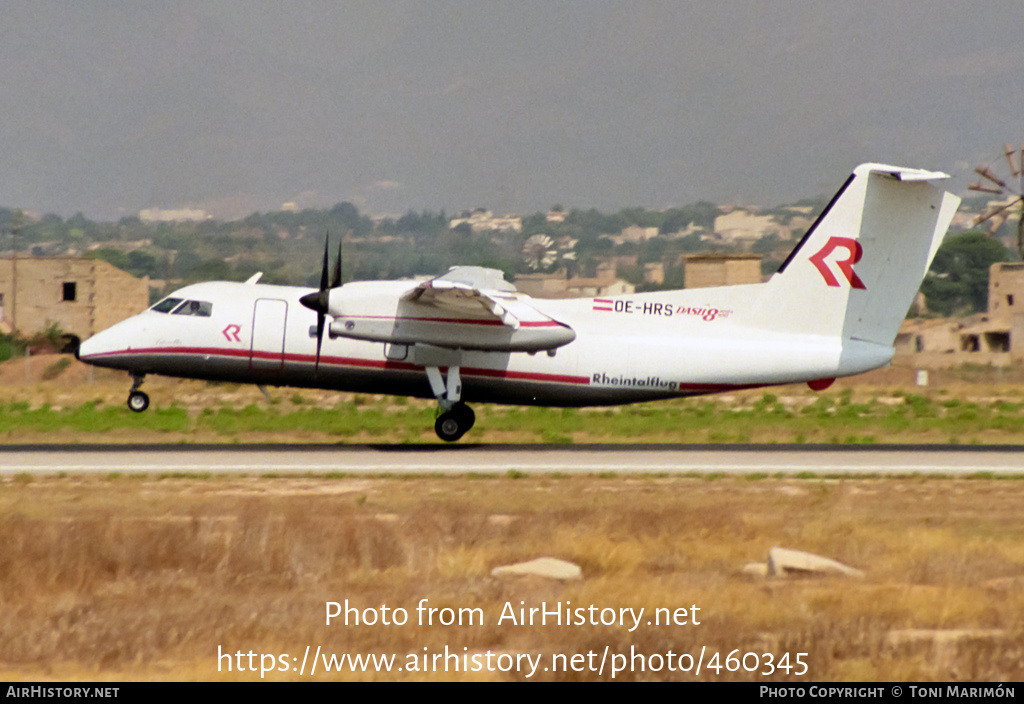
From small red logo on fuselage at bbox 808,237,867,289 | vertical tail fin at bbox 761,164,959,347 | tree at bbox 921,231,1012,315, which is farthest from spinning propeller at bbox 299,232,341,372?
tree at bbox 921,231,1012,315

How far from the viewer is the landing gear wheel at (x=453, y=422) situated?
82.7 feet

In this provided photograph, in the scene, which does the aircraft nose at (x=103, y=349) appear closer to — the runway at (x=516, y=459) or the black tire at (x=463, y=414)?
the runway at (x=516, y=459)

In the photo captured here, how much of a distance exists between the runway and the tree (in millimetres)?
96645

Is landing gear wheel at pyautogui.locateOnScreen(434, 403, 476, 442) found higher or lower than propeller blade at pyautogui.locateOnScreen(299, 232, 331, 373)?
lower

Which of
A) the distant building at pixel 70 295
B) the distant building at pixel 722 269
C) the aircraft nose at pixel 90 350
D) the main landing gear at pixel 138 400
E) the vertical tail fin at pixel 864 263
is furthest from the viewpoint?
the distant building at pixel 70 295

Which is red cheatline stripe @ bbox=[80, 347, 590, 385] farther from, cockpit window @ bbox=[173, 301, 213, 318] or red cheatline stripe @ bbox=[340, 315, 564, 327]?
red cheatline stripe @ bbox=[340, 315, 564, 327]

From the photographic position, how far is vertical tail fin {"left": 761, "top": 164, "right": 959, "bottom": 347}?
951 inches

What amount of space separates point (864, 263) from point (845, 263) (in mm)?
387

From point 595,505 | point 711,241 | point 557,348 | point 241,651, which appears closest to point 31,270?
point 711,241

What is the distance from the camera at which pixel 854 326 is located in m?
24.4

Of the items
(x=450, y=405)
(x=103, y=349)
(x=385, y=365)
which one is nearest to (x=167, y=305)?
(x=103, y=349)

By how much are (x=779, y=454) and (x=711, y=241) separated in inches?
3372

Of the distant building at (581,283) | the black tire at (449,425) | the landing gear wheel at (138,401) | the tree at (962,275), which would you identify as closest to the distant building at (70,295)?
the distant building at (581,283)

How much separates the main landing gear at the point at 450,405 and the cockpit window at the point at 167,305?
5.83 metres
